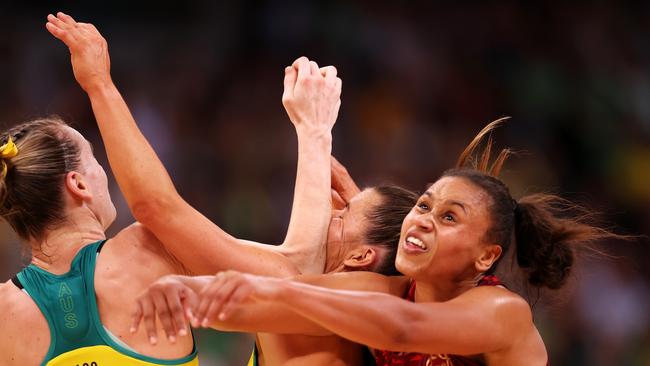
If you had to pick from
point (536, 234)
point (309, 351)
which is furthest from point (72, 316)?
point (536, 234)

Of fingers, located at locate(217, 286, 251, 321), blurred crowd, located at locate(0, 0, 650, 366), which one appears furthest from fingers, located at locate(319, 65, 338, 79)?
blurred crowd, located at locate(0, 0, 650, 366)

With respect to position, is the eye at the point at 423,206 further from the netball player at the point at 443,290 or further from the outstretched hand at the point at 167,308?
the outstretched hand at the point at 167,308

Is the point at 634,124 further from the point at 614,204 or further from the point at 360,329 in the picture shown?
the point at 360,329

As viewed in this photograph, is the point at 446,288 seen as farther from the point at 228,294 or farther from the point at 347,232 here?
the point at 228,294

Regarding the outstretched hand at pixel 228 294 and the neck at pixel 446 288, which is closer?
the outstretched hand at pixel 228 294

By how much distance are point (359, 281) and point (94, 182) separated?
0.99 m

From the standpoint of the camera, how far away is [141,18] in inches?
352

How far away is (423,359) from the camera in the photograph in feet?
10.6

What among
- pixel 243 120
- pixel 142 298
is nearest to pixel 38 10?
pixel 243 120

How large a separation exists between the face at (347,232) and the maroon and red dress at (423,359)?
31 centimetres

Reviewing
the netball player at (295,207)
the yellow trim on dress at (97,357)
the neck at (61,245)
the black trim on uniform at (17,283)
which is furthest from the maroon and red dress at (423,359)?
the black trim on uniform at (17,283)

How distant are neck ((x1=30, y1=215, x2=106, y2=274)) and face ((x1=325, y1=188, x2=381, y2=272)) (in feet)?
2.87

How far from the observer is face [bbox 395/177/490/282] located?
314 centimetres

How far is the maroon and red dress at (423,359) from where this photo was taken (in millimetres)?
3166
